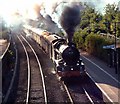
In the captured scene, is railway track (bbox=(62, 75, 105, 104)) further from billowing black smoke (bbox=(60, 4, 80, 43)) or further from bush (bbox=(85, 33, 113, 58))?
bush (bbox=(85, 33, 113, 58))

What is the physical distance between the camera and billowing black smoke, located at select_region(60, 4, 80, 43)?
817 inches

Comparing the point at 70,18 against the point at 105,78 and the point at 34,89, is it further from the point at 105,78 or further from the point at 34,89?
the point at 34,89

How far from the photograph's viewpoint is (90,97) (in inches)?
650

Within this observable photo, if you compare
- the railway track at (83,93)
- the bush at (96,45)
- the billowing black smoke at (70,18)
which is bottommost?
the railway track at (83,93)

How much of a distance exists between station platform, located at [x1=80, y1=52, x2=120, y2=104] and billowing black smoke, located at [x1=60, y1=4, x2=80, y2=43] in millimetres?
3861

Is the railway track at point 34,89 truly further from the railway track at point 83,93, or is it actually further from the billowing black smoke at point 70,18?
the billowing black smoke at point 70,18

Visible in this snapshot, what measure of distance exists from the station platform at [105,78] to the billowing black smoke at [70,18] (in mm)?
3861

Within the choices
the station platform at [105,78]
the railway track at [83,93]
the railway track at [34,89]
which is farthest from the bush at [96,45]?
the railway track at [83,93]

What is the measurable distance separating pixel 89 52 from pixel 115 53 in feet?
38.2

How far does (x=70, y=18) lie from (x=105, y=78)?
521cm

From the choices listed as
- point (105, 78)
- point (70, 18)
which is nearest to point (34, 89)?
point (105, 78)

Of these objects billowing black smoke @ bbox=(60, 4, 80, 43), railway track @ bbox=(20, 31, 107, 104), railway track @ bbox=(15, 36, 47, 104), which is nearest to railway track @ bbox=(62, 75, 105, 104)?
railway track @ bbox=(20, 31, 107, 104)

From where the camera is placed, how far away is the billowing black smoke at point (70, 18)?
20750 millimetres

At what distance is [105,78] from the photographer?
2130 cm
